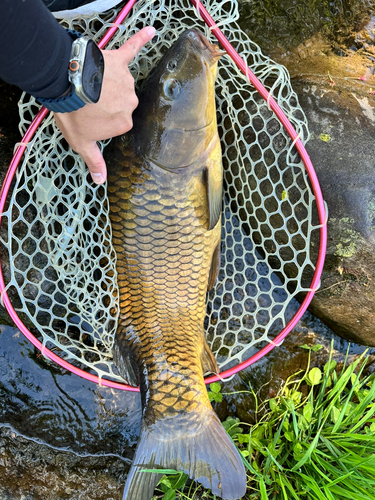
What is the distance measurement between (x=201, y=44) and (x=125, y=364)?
5.37ft

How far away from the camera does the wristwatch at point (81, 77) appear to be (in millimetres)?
1233

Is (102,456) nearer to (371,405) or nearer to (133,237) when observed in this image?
(133,237)

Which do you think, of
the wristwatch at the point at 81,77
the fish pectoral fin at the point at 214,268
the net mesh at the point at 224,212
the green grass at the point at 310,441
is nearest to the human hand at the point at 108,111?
the wristwatch at the point at 81,77

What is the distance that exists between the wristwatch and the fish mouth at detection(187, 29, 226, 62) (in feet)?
1.91

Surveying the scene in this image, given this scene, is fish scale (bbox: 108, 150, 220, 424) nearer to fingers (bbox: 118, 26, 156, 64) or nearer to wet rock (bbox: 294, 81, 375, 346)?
fingers (bbox: 118, 26, 156, 64)

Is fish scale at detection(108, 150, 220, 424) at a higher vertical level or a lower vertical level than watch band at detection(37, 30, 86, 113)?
lower

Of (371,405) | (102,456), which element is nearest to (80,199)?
(102,456)

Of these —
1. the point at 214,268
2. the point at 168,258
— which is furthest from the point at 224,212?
the point at 168,258

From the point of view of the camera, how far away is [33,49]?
1079 mm

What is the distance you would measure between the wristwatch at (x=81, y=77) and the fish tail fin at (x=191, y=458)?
1495 millimetres

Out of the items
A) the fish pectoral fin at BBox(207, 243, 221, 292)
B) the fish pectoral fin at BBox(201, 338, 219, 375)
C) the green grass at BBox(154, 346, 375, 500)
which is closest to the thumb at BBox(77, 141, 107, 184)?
the fish pectoral fin at BBox(207, 243, 221, 292)

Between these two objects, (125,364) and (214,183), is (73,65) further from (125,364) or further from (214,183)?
(125,364)

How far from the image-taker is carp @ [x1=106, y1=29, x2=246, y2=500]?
1.80 meters

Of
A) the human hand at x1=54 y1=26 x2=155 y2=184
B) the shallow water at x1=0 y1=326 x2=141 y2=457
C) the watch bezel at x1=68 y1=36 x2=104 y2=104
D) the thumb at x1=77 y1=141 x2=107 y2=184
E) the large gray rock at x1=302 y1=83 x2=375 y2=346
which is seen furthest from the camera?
the shallow water at x1=0 y1=326 x2=141 y2=457
